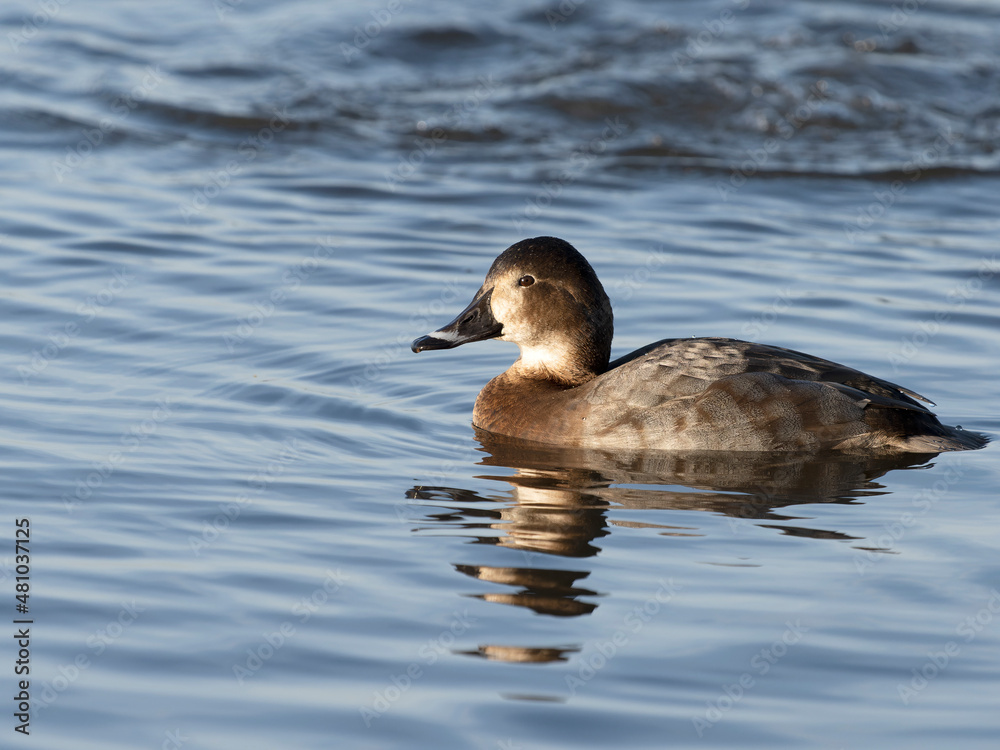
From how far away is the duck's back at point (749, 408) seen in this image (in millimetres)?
6832
